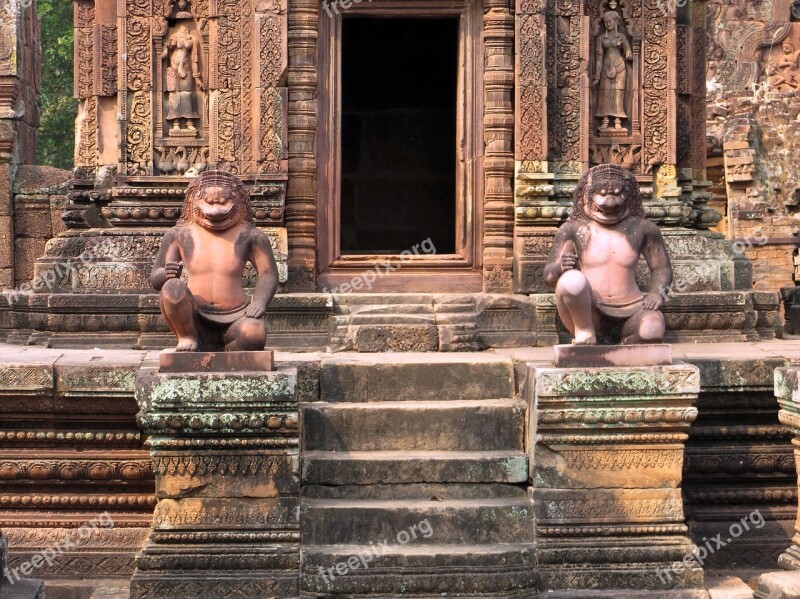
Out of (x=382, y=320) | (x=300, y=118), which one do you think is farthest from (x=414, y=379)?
(x=300, y=118)

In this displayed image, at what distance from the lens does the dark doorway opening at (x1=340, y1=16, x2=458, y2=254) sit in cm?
1221

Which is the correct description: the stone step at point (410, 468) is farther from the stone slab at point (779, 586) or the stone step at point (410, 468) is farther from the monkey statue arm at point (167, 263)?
the stone slab at point (779, 586)

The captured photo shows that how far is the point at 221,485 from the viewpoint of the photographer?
612 cm

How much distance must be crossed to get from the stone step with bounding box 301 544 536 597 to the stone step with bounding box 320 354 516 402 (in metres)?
1.06

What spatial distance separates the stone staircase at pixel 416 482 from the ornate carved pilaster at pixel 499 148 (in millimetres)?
1468

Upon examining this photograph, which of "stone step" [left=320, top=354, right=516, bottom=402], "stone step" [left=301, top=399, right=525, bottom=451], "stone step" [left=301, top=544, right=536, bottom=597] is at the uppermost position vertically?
"stone step" [left=320, top=354, right=516, bottom=402]

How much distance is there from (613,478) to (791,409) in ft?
3.10

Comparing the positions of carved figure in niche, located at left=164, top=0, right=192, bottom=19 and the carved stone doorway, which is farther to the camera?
the carved stone doorway

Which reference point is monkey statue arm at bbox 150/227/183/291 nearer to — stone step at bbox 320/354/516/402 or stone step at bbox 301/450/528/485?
stone step at bbox 320/354/516/402

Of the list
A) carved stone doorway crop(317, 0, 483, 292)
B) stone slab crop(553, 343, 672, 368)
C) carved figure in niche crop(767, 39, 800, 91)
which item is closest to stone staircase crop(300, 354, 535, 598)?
stone slab crop(553, 343, 672, 368)

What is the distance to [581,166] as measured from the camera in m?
8.37

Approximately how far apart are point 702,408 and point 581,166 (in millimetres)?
2110

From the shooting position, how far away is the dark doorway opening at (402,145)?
40.1 ft

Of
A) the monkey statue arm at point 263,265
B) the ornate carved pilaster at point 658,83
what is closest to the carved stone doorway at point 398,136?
the ornate carved pilaster at point 658,83
